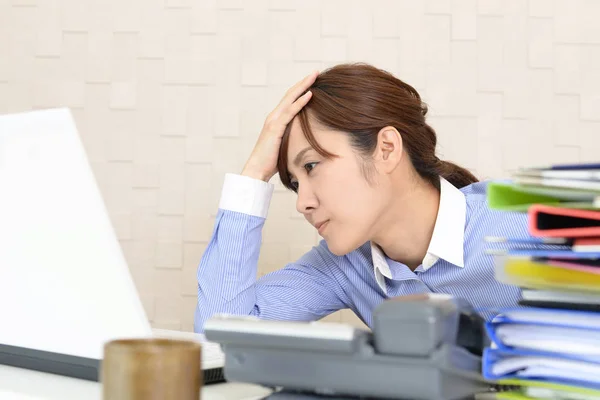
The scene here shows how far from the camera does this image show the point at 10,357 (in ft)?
3.40

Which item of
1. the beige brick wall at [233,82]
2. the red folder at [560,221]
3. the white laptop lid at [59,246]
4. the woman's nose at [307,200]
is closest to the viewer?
the red folder at [560,221]

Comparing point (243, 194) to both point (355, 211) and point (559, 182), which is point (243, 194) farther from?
point (559, 182)

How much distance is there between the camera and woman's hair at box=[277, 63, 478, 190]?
5.55 ft

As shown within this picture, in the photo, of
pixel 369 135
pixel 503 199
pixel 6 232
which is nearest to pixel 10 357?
pixel 6 232

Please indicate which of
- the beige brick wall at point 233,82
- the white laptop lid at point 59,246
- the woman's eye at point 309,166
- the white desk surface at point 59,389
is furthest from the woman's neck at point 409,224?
the white laptop lid at point 59,246

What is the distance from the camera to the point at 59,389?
35.7 inches

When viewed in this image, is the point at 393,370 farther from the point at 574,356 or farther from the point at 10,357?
the point at 10,357

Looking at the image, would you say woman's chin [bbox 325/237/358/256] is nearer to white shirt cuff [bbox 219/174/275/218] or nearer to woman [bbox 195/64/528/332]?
woman [bbox 195/64/528/332]

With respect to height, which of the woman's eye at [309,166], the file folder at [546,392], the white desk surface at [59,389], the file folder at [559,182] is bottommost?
the white desk surface at [59,389]

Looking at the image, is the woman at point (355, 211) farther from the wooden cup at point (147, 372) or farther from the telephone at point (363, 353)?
the wooden cup at point (147, 372)

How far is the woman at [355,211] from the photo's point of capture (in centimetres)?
163

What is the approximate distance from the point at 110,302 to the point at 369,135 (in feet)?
3.16

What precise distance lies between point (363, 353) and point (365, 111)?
3.66ft

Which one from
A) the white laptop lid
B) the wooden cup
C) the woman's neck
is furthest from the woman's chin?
the wooden cup
